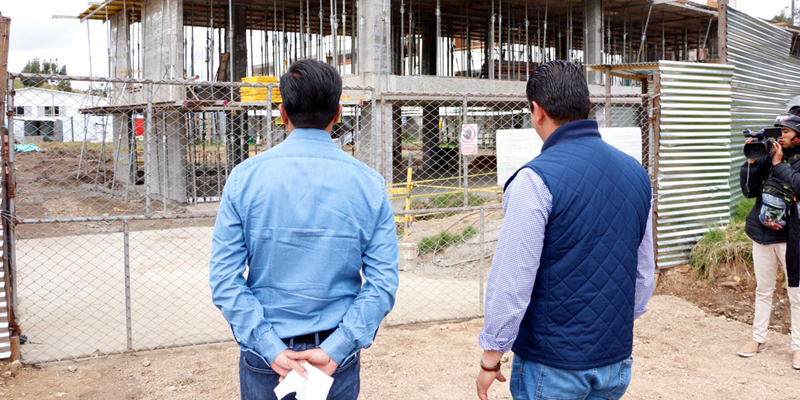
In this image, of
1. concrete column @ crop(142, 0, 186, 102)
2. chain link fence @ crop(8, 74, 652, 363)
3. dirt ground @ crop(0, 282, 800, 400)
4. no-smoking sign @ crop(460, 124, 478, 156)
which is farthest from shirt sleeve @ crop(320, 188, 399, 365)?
concrete column @ crop(142, 0, 186, 102)

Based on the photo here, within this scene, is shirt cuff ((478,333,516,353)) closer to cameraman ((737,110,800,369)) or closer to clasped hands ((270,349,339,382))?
Result: clasped hands ((270,349,339,382))

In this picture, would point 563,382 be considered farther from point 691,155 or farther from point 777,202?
point 691,155

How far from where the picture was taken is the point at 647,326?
643 centimetres

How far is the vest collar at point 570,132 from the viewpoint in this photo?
2.48 m

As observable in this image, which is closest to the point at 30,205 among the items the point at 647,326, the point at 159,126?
the point at 159,126

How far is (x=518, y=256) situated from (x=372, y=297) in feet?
1.78

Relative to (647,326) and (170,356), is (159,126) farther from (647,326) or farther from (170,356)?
(647,326)

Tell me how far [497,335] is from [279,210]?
0.91 meters

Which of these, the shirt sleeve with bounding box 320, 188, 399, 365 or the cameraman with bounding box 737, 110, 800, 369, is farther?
the cameraman with bounding box 737, 110, 800, 369

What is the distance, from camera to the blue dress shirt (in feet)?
7.25

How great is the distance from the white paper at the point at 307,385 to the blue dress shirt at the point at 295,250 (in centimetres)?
8

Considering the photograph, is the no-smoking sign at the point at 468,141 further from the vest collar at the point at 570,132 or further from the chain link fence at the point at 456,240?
the vest collar at the point at 570,132

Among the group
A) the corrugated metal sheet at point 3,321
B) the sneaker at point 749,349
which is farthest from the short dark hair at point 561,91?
the corrugated metal sheet at point 3,321

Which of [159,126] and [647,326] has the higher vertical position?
[159,126]
